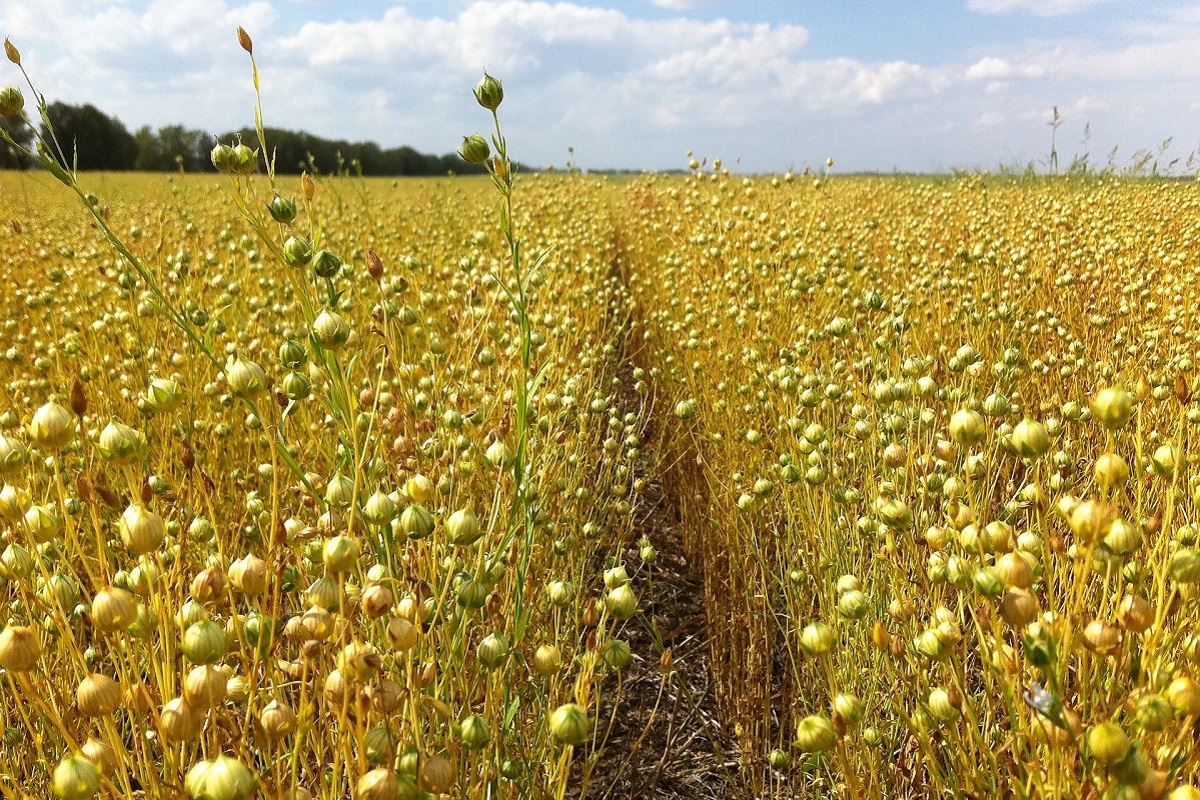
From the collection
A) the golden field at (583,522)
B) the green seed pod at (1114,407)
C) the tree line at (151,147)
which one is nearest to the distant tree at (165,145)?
the tree line at (151,147)

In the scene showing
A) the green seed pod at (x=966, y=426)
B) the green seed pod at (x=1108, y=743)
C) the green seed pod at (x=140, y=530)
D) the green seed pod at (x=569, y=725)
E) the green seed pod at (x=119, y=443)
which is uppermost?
the green seed pod at (x=119, y=443)

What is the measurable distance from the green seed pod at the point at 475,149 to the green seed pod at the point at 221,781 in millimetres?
737

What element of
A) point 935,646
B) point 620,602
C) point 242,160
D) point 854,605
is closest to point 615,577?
point 620,602

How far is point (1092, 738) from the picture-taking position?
683 mm

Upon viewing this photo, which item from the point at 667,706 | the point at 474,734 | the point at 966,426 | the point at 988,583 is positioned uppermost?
the point at 966,426

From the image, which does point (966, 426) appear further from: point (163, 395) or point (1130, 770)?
point (163, 395)

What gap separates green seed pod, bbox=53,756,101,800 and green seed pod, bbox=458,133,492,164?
2.55 feet

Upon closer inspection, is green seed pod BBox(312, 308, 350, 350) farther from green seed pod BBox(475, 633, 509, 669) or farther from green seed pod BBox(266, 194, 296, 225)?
green seed pod BBox(475, 633, 509, 669)

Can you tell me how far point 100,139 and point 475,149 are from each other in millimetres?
41865

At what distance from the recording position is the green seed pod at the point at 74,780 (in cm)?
66

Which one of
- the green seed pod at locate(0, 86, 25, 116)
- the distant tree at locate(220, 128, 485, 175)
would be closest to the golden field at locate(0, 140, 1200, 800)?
the green seed pod at locate(0, 86, 25, 116)

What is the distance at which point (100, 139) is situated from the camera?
112 feet

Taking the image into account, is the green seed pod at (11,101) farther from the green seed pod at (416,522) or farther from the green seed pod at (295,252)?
the green seed pod at (416,522)

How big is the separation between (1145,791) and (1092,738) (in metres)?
0.08
